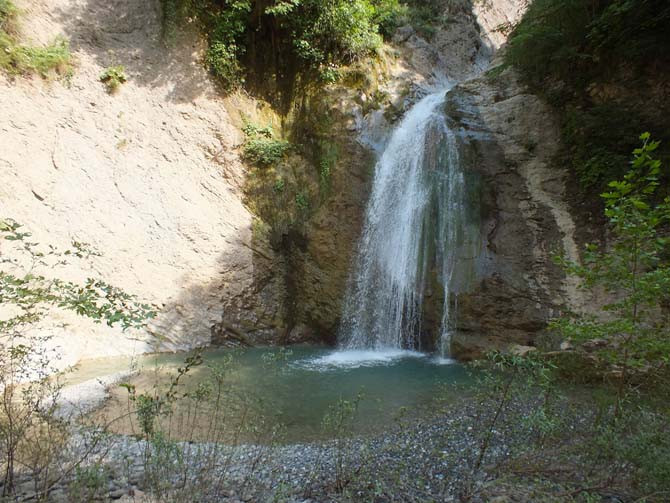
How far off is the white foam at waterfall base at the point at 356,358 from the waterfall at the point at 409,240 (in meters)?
0.25

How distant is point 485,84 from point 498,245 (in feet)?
18.8

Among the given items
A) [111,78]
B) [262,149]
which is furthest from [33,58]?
[262,149]

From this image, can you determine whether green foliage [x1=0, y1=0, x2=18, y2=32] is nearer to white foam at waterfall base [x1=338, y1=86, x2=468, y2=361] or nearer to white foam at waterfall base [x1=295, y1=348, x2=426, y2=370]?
white foam at waterfall base [x1=338, y1=86, x2=468, y2=361]

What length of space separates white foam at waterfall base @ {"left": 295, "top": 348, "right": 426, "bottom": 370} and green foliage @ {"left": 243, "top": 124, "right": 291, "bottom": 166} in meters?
6.01

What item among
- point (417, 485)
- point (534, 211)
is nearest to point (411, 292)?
point (534, 211)

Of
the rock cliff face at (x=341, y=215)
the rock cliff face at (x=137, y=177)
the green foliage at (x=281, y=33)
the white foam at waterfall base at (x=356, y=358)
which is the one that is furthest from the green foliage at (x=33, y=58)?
the white foam at waterfall base at (x=356, y=358)

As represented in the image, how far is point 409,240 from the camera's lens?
943cm

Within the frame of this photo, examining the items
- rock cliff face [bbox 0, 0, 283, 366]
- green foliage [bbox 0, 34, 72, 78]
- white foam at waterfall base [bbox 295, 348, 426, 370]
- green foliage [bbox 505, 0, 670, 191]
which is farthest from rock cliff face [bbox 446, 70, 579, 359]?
green foliage [bbox 0, 34, 72, 78]

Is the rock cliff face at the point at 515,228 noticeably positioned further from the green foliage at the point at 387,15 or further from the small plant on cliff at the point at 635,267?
the green foliage at the point at 387,15

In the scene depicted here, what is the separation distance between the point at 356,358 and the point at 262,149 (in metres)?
6.73

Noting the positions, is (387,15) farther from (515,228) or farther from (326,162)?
(515,228)

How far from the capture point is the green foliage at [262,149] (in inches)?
428

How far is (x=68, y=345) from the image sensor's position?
23.8 feet

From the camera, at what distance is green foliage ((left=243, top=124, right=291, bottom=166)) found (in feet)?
35.6
